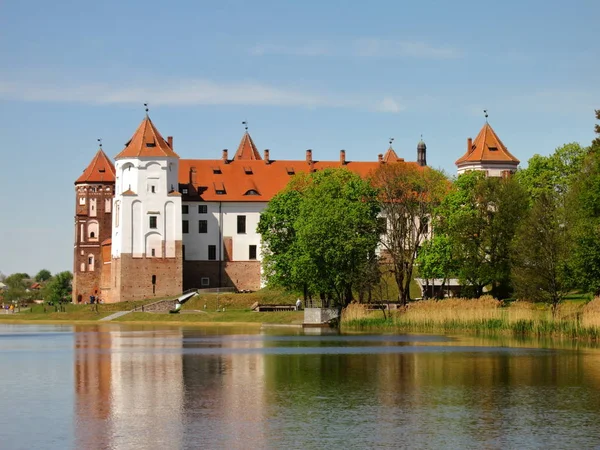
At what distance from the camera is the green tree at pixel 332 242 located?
6391cm

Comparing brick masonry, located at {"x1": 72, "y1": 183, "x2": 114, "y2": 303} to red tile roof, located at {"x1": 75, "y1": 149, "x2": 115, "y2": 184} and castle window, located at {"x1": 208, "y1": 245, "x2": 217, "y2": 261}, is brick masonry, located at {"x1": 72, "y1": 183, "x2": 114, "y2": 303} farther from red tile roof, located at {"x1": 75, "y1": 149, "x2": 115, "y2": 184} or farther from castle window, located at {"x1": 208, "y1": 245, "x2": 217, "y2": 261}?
castle window, located at {"x1": 208, "y1": 245, "x2": 217, "y2": 261}

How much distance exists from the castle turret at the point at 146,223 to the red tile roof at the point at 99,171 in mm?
11126

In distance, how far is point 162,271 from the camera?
318ft

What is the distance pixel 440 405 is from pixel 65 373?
14.0m

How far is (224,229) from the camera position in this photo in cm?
10281

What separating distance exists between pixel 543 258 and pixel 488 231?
660 inches

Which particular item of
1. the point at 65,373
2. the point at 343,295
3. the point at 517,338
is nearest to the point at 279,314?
the point at 343,295

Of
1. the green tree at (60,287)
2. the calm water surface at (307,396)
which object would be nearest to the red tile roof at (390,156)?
the green tree at (60,287)

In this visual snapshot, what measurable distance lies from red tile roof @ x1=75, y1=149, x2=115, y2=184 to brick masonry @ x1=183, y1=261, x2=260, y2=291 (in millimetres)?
15388

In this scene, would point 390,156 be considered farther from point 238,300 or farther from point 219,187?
point 238,300

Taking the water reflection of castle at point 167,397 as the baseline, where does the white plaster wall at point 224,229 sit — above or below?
above

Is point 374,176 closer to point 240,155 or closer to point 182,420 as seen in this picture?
point 240,155

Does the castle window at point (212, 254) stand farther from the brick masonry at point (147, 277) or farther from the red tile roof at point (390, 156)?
the red tile roof at point (390, 156)

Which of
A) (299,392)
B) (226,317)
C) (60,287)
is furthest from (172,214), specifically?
(60,287)
